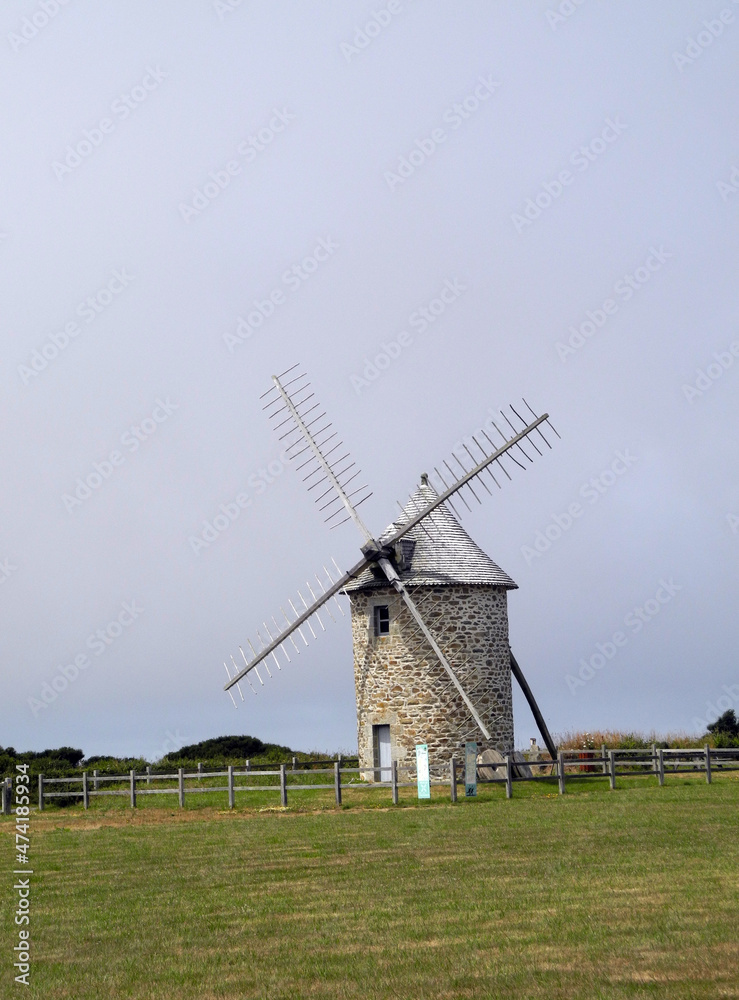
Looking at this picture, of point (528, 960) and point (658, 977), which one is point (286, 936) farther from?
point (658, 977)

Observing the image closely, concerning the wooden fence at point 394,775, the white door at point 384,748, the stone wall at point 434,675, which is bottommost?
the wooden fence at point 394,775

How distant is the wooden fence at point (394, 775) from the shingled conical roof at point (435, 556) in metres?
5.05

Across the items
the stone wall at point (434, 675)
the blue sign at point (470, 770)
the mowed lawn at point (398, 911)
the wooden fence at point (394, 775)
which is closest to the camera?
the mowed lawn at point (398, 911)

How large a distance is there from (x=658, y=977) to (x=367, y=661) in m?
23.4

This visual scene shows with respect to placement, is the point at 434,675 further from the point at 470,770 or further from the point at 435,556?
the point at 470,770

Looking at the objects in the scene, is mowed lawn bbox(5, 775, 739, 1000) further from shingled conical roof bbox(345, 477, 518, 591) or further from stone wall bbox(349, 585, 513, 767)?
shingled conical roof bbox(345, 477, 518, 591)

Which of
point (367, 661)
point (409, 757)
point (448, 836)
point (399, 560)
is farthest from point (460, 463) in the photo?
point (448, 836)

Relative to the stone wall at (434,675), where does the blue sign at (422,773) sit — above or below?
below

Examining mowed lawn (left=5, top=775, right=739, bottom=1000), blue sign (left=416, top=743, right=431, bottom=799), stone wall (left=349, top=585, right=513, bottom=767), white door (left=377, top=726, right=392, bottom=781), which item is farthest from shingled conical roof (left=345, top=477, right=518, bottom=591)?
mowed lawn (left=5, top=775, right=739, bottom=1000)

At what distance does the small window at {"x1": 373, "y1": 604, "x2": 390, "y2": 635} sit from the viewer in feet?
104

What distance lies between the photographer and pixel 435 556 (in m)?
31.9

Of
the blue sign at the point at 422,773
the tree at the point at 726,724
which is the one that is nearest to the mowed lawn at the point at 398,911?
the blue sign at the point at 422,773

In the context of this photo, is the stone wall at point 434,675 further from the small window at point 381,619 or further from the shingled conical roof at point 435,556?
the shingled conical roof at point 435,556

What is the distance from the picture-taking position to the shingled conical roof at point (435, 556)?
1233 inches
